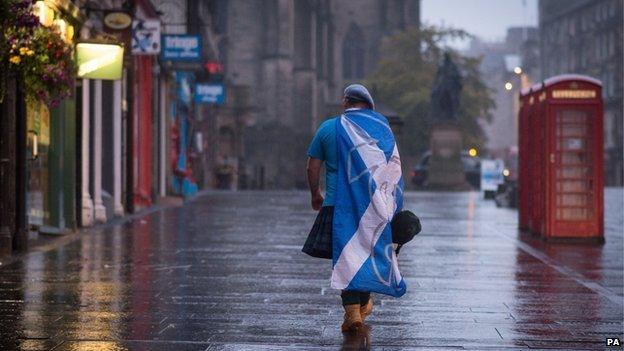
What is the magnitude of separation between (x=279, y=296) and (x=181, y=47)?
22446 mm

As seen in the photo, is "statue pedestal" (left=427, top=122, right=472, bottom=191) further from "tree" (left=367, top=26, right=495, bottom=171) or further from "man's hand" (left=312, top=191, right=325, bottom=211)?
"man's hand" (left=312, top=191, right=325, bottom=211)

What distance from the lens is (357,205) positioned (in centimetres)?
873

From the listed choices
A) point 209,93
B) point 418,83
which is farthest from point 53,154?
point 418,83

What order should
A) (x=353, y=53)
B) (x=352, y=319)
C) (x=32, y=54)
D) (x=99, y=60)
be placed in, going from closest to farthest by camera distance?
(x=352, y=319) → (x=32, y=54) → (x=99, y=60) → (x=353, y=53)

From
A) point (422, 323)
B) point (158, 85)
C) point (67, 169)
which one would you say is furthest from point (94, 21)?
point (422, 323)

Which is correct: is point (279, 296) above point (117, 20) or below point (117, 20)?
below

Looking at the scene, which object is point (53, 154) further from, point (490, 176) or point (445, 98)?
point (445, 98)

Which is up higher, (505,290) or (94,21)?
(94,21)

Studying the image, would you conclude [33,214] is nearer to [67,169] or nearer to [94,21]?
[67,169]

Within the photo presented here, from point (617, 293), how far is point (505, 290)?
1.02 meters

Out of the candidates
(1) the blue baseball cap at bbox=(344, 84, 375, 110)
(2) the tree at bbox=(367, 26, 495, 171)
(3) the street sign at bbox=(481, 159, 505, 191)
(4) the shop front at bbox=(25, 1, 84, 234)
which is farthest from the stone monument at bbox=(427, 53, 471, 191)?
(1) the blue baseball cap at bbox=(344, 84, 375, 110)

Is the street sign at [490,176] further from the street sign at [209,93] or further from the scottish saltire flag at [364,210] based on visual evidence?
the scottish saltire flag at [364,210]

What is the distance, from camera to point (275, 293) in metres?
11.3

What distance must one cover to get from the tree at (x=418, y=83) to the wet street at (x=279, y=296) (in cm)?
6665
